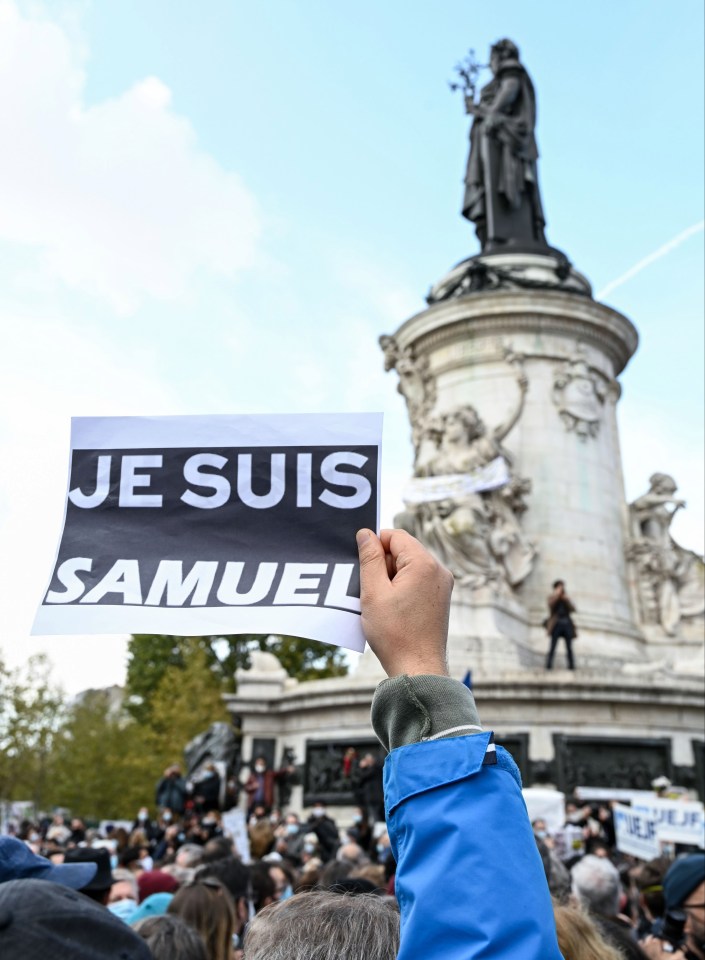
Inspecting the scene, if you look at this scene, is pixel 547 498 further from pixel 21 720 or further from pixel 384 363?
pixel 21 720

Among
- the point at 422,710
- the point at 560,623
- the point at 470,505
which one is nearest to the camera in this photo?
the point at 422,710

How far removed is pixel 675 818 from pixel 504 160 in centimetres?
1872

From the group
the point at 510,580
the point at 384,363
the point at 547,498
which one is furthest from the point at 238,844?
the point at 384,363

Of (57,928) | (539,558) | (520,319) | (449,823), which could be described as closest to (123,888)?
(57,928)

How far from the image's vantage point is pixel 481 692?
14.5 metres

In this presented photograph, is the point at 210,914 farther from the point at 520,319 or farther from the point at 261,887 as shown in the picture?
the point at 520,319

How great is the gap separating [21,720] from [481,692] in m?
28.2

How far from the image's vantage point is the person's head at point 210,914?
3.83 m

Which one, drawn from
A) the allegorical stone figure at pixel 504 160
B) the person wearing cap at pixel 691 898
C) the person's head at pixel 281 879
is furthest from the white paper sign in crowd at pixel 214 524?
the allegorical stone figure at pixel 504 160

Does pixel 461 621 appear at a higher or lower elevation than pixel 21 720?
higher

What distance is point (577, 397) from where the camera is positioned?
20.0m

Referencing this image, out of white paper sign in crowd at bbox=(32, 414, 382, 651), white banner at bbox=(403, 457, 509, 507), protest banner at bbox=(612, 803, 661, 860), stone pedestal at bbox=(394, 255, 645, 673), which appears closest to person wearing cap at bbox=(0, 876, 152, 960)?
white paper sign in crowd at bbox=(32, 414, 382, 651)

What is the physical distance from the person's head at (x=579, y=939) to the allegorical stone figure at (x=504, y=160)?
71.4 feet

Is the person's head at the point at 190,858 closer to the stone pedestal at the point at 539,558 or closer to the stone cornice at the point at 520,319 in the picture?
the stone pedestal at the point at 539,558
